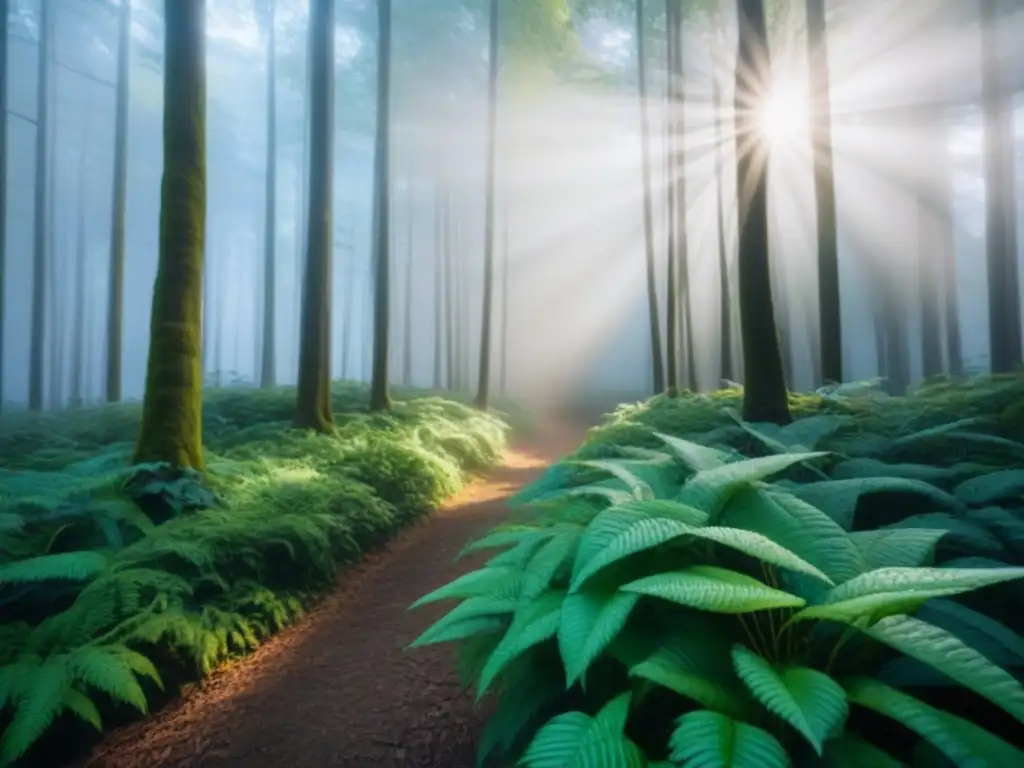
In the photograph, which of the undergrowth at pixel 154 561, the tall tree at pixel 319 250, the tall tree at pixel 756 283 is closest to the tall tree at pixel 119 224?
the tall tree at pixel 319 250

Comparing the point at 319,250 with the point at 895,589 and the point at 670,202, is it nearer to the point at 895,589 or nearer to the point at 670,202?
the point at 670,202

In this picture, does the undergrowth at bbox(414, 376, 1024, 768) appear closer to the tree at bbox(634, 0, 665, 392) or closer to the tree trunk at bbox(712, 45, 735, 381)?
the tree at bbox(634, 0, 665, 392)

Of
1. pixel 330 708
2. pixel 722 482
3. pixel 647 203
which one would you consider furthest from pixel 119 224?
pixel 722 482

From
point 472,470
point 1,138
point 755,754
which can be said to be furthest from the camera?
point 1,138

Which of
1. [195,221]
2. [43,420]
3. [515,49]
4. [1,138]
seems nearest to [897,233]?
[515,49]

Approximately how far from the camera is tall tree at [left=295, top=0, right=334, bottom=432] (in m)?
9.52

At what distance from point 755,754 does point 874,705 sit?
0.48 m

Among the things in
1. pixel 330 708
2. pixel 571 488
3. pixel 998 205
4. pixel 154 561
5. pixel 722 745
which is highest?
pixel 998 205

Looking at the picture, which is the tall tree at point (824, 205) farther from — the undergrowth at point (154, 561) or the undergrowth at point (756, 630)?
the undergrowth at point (154, 561)

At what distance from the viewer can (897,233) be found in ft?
58.6

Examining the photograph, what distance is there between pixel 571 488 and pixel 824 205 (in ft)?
25.1

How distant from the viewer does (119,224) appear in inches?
648

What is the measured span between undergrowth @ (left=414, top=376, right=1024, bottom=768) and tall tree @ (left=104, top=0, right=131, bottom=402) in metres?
17.8

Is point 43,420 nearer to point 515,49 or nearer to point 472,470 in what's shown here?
point 472,470
